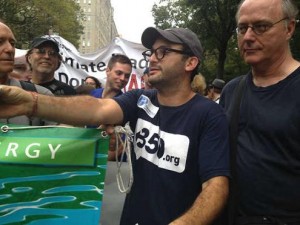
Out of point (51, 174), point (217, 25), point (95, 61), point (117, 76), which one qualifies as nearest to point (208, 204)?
point (51, 174)

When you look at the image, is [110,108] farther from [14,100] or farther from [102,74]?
[102,74]

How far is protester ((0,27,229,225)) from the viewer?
208cm

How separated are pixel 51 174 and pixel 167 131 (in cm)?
62

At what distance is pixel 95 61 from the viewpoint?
8.05 metres

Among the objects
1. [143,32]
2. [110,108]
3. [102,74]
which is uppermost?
[143,32]

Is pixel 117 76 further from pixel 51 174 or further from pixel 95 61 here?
pixel 95 61

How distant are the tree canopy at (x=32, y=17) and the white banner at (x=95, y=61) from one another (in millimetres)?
20822

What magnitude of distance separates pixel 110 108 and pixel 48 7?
37.5 m

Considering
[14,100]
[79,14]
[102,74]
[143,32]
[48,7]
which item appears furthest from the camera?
[79,14]

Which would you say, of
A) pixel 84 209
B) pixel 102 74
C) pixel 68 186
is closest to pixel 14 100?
pixel 68 186

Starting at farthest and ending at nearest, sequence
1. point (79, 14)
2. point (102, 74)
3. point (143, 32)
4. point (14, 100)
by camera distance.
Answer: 1. point (79, 14)
2. point (102, 74)
3. point (143, 32)
4. point (14, 100)

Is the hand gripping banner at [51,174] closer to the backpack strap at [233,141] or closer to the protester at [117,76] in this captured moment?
the backpack strap at [233,141]

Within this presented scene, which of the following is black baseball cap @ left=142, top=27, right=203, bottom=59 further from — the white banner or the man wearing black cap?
the white banner

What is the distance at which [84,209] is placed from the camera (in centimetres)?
221
